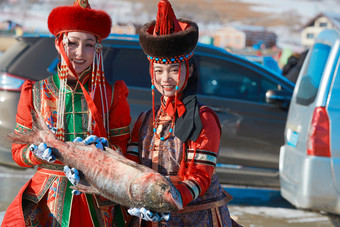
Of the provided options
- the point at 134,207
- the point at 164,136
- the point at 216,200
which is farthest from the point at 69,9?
the point at 216,200

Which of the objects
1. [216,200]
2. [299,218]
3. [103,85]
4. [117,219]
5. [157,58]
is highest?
[157,58]

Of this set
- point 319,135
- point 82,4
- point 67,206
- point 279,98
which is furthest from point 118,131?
point 279,98

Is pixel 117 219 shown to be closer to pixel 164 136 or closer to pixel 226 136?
pixel 164 136

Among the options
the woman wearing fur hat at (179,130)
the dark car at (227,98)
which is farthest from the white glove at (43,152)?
the dark car at (227,98)

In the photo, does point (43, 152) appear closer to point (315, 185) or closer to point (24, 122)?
point (24, 122)

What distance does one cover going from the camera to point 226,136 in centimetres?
485

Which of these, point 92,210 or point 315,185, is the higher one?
point 92,210

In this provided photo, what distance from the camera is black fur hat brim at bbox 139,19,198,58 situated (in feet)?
6.63

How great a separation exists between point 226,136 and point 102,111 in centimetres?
281

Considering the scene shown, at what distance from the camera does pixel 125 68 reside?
4969mm

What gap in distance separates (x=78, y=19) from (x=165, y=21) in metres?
0.46

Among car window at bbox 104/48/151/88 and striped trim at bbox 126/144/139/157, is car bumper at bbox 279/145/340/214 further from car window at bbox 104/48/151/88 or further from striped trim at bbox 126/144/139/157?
striped trim at bbox 126/144/139/157

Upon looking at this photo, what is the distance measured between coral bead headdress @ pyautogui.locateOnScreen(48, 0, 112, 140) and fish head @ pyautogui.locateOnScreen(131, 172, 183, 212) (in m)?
0.52

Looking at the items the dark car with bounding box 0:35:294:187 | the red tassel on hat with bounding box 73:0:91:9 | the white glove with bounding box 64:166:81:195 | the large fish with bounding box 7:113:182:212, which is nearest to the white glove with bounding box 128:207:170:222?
the large fish with bounding box 7:113:182:212
